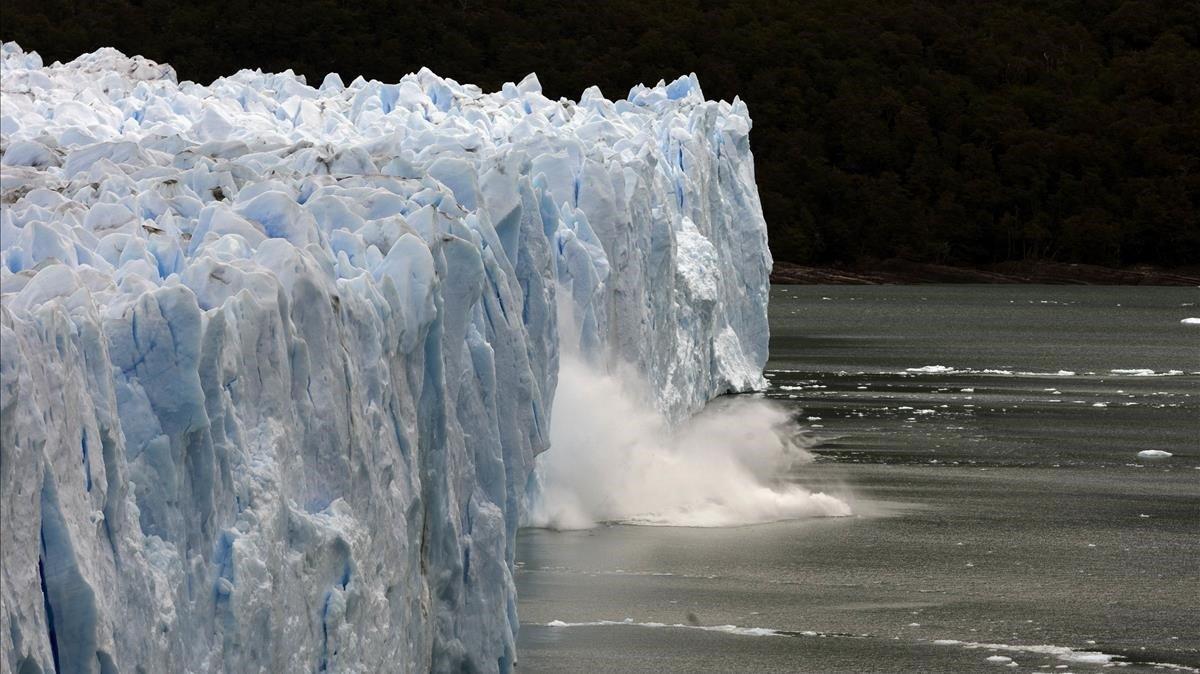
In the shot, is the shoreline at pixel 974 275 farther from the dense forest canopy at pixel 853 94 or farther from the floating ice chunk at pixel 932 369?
the floating ice chunk at pixel 932 369

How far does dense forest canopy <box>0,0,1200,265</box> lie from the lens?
223 feet

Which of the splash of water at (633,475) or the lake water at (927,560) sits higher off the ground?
the splash of water at (633,475)

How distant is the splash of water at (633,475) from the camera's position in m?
15.2

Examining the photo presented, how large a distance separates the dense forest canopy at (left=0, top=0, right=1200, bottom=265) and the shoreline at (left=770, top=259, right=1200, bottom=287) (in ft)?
1.67

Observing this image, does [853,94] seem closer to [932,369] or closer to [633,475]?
[932,369]

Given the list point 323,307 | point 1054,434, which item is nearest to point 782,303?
point 1054,434

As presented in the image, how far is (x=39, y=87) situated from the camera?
18750 millimetres

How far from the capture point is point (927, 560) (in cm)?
1371

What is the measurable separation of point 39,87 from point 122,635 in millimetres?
14311

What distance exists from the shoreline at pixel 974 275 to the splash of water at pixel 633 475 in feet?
160

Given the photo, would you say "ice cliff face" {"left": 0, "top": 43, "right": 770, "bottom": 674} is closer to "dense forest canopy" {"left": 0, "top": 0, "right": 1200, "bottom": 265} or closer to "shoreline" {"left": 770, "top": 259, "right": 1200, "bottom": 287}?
"shoreline" {"left": 770, "top": 259, "right": 1200, "bottom": 287}

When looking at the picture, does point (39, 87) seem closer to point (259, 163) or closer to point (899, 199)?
point (259, 163)

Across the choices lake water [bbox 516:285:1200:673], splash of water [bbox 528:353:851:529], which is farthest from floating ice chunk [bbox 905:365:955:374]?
splash of water [bbox 528:353:851:529]

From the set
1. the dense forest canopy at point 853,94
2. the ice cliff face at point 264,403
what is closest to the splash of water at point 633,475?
the ice cliff face at point 264,403
